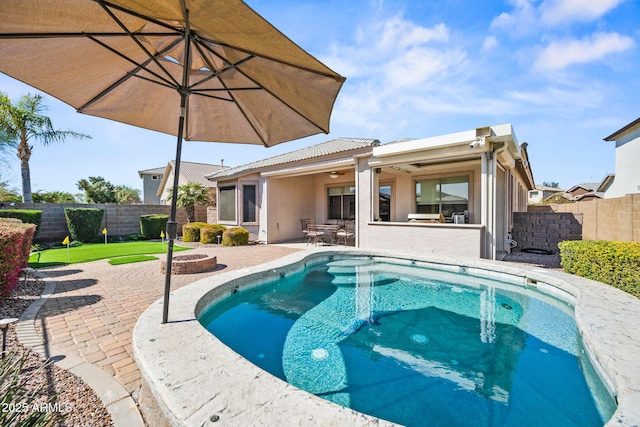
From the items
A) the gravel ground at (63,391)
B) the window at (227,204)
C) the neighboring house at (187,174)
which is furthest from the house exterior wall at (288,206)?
the neighboring house at (187,174)

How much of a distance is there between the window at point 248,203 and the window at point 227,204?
0.91 m

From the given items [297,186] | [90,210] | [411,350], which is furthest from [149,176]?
[411,350]

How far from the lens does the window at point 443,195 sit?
11555mm

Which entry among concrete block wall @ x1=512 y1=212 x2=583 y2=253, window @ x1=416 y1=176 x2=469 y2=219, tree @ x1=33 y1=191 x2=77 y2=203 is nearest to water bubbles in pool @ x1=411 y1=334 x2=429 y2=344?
window @ x1=416 y1=176 x2=469 y2=219

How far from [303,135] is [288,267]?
4290mm

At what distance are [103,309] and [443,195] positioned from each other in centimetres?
1202

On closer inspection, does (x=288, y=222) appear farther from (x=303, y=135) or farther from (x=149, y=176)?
(x=149, y=176)

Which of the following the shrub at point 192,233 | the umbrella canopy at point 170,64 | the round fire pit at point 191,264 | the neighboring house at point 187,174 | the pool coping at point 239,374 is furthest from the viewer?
the neighboring house at point 187,174

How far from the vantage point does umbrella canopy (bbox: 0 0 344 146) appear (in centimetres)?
242

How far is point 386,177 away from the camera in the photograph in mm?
13359

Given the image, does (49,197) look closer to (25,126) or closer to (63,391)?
(25,126)

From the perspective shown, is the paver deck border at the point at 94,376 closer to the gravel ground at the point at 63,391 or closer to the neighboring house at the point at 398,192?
the gravel ground at the point at 63,391

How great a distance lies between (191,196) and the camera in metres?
16.7

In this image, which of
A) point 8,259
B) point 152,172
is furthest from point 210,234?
point 152,172
